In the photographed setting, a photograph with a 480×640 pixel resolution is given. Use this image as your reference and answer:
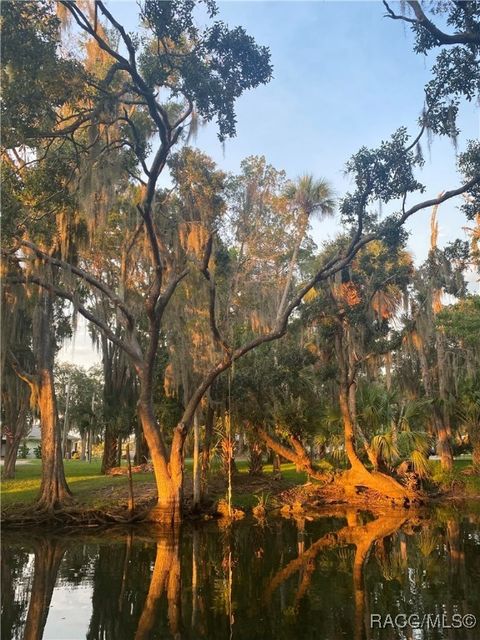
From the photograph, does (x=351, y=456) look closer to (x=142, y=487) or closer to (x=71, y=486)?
(x=142, y=487)

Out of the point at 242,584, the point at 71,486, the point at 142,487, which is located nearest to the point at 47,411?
the point at 71,486

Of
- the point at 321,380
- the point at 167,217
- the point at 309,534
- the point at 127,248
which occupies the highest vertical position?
the point at 167,217

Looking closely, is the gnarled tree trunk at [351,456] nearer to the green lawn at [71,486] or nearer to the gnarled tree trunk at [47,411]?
the green lawn at [71,486]

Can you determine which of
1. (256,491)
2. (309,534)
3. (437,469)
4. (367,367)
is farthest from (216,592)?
(437,469)

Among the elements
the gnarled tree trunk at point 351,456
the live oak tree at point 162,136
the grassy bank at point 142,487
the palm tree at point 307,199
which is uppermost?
the palm tree at point 307,199

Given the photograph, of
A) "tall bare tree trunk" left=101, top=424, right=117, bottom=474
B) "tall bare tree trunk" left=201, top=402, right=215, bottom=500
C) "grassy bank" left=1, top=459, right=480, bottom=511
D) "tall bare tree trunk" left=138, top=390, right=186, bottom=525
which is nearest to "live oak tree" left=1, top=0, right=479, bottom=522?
"tall bare tree trunk" left=138, top=390, right=186, bottom=525

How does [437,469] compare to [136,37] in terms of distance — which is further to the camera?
[437,469]

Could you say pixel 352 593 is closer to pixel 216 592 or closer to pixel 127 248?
pixel 216 592

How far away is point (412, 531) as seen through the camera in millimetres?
12484

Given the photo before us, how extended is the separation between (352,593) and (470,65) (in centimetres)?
804

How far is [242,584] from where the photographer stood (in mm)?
8055

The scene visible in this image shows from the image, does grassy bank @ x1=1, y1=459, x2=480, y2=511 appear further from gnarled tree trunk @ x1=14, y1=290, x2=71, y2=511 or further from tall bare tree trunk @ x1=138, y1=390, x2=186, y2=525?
tall bare tree trunk @ x1=138, y1=390, x2=186, y2=525

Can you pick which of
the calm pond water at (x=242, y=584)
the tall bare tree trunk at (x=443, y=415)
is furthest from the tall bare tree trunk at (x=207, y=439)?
the tall bare tree trunk at (x=443, y=415)

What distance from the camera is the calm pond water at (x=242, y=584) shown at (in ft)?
20.2
